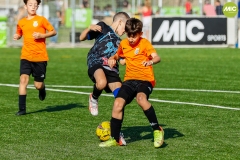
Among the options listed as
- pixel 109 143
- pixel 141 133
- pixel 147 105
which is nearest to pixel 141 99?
pixel 147 105

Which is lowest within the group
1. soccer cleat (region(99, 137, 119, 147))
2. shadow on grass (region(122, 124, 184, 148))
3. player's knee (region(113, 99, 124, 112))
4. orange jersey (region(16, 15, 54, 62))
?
shadow on grass (region(122, 124, 184, 148))

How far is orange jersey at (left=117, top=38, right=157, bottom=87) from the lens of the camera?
994cm

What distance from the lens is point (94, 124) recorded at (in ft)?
39.1

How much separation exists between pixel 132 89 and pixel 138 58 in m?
0.42

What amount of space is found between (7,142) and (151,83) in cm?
211

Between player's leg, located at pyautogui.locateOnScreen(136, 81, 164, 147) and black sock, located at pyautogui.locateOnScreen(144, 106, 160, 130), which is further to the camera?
black sock, located at pyautogui.locateOnScreen(144, 106, 160, 130)

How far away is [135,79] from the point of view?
10.0 metres

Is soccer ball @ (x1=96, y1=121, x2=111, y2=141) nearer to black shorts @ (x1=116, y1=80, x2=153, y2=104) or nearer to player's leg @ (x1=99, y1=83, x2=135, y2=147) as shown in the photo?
player's leg @ (x1=99, y1=83, x2=135, y2=147)

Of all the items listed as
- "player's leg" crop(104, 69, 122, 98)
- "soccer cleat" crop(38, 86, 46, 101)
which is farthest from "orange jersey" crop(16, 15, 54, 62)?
"player's leg" crop(104, 69, 122, 98)

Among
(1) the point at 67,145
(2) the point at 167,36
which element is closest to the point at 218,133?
(1) the point at 67,145

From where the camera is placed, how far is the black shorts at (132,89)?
9852 mm

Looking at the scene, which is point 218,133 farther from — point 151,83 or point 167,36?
point 167,36

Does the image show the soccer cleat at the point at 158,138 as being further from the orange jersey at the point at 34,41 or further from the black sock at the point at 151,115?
the orange jersey at the point at 34,41

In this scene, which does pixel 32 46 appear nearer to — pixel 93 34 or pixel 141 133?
pixel 93 34
